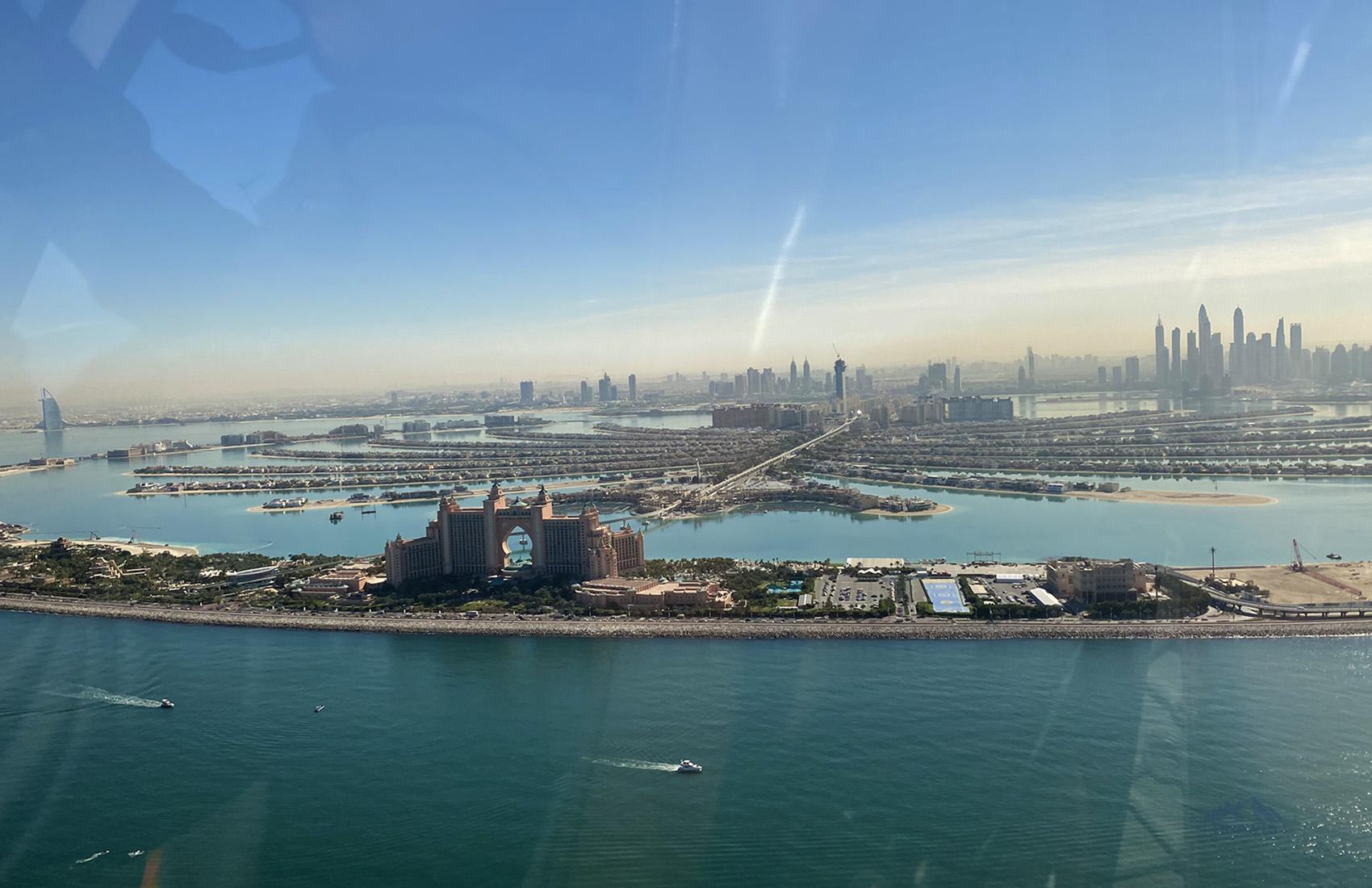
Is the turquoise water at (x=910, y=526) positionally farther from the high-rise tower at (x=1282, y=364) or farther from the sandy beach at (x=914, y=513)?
the high-rise tower at (x=1282, y=364)

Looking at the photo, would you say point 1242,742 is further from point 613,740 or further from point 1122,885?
point 613,740

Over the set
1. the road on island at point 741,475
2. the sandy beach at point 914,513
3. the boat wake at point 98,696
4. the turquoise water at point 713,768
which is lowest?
the turquoise water at point 713,768

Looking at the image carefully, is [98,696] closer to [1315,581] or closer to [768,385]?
[1315,581]

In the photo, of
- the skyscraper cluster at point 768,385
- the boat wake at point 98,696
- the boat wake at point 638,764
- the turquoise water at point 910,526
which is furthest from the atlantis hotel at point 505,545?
the skyscraper cluster at point 768,385

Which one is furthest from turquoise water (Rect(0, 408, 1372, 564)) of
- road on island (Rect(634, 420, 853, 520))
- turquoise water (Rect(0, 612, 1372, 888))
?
turquoise water (Rect(0, 612, 1372, 888))

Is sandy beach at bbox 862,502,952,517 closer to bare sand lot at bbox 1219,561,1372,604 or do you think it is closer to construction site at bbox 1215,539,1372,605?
construction site at bbox 1215,539,1372,605

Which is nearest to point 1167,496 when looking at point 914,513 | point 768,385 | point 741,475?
point 914,513
